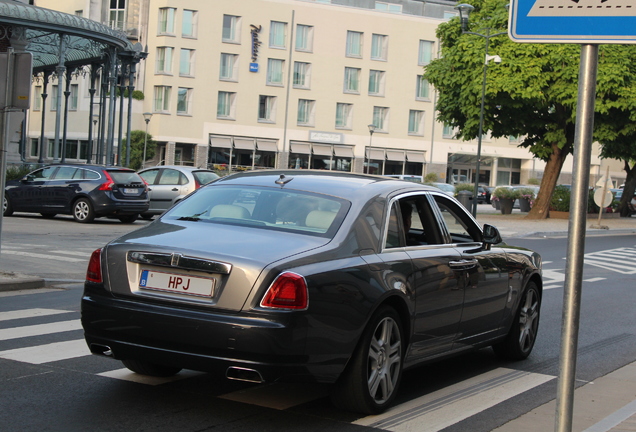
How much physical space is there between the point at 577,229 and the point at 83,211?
2184 cm

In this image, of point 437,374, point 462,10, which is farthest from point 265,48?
point 437,374

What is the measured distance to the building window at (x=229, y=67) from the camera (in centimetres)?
7225

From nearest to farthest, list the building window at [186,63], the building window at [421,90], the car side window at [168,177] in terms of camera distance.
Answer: the car side window at [168,177], the building window at [186,63], the building window at [421,90]

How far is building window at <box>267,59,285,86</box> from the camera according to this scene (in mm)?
73812

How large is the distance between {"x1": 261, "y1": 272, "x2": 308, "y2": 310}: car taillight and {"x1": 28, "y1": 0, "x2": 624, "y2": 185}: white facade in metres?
66.6

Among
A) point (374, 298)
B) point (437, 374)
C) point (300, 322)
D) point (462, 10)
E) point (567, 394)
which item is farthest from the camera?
point (462, 10)

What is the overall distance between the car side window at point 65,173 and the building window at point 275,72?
50364 mm

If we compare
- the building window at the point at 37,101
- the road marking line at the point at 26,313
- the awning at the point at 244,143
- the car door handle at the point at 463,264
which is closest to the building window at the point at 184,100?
the awning at the point at 244,143

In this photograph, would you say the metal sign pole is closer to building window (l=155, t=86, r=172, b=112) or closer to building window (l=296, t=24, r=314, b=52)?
building window (l=155, t=86, r=172, b=112)

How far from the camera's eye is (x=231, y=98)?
240 feet

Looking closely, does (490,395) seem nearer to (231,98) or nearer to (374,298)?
(374,298)

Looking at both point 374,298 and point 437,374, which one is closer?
point 374,298

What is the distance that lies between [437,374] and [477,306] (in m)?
0.74

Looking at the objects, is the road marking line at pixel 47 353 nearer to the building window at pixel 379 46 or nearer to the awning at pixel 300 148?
the awning at pixel 300 148
